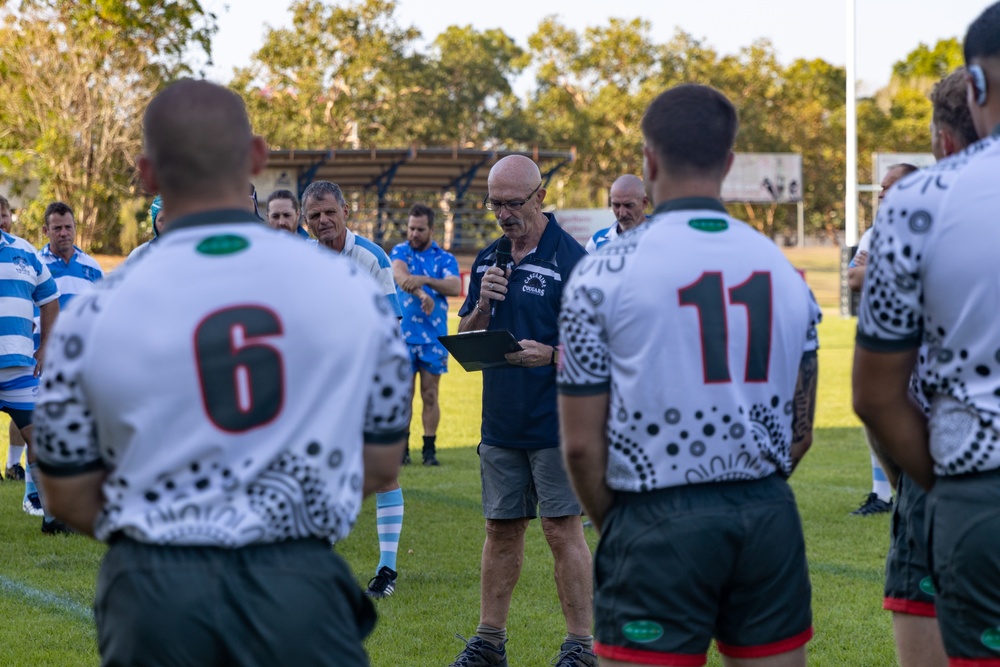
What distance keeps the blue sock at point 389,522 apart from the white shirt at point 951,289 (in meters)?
4.53

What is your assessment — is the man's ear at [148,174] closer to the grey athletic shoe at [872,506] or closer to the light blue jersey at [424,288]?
the grey athletic shoe at [872,506]

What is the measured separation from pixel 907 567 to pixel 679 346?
1.40 meters

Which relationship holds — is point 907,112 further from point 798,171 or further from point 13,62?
point 13,62

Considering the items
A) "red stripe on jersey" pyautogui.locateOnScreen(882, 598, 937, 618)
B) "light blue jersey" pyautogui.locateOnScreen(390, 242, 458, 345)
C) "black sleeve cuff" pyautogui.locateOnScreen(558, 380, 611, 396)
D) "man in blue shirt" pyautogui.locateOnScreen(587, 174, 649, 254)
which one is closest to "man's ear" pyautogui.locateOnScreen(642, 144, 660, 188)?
"black sleeve cuff" pyautogui.locateOnScreen(558, 380, 611, 396)

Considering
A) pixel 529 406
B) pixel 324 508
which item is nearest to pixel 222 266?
pixel 324 508

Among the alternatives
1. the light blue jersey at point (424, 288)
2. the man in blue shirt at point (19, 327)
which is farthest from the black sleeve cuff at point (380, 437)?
the light blue jersey at point (424, 288)

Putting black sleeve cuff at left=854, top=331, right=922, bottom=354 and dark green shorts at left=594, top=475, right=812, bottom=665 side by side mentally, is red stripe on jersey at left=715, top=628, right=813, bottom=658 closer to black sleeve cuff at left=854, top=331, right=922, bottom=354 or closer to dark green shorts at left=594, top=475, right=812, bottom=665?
dark green shorts at left=594, top=475, right=812, bottom=665

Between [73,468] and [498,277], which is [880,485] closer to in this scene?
[498,277]

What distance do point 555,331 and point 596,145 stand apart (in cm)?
5078

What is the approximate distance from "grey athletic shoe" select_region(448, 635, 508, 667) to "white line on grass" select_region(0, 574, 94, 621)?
2097 millimetres

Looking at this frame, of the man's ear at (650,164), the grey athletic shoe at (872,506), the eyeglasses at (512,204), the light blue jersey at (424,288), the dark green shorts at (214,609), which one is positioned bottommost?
the grey athletic shoe at (872,506)

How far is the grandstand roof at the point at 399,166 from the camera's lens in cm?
3494

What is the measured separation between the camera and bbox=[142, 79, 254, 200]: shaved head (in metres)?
2.53

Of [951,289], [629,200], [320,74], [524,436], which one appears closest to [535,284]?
[524,436]
